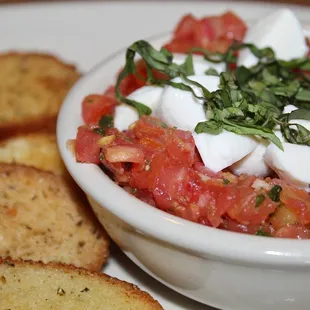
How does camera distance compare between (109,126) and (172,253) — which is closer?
(172,253)

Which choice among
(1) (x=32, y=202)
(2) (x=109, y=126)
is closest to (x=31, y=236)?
(1) (x=32, y=202)

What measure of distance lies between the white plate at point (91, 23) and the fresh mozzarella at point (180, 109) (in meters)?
2.10

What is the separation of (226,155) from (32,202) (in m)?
1.19

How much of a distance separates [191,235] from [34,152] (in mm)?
1535

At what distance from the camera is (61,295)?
9.64ft

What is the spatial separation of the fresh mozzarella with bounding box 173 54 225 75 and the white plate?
155 centimetres

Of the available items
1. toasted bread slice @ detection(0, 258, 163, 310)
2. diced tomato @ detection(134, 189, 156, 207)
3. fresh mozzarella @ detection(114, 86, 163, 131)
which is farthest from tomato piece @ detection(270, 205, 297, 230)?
fresh mozzarella @ detection(114, 86, 163, 131)

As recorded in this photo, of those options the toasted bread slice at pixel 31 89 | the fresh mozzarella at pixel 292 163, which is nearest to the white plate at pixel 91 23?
the toasted bread slice at pixel 31 89

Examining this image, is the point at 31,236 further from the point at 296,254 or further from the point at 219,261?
the point at 296,254

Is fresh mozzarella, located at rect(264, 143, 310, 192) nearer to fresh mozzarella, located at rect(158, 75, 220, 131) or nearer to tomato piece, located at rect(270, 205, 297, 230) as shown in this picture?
tomato piece, located at rect(270, 205, 297, 230)

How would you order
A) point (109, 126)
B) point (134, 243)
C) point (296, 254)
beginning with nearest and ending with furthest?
point (296, 254)
point (134, 243)
point (109, 126)

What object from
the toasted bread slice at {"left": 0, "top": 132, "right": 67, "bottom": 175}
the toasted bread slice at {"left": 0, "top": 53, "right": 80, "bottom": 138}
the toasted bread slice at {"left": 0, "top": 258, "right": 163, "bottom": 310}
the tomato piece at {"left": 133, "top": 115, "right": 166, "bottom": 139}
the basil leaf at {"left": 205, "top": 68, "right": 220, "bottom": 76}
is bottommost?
the toasted bread slice at {"left": 0, "top": 53, "right": 80, "bottom": 138}

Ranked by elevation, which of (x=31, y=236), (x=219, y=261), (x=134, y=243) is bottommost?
(x=31, y=236)

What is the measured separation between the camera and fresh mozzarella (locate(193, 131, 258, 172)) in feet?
9.24
